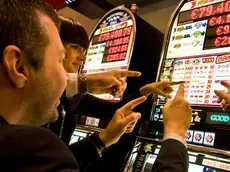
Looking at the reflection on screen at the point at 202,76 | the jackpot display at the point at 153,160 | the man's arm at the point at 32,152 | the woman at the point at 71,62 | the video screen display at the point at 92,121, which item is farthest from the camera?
the video screen display at the point at 92,121

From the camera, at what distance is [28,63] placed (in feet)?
2.61

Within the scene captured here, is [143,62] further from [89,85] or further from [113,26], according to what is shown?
[89,85]

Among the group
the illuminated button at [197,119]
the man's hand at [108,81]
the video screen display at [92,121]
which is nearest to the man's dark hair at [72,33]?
the man's hand at [108,81]

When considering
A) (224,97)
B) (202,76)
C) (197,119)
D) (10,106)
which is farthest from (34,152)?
(202,76)

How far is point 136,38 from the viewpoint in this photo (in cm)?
236

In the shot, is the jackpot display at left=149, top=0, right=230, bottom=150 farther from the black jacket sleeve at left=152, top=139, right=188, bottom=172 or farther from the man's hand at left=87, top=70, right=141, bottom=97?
the black jacket sleeve at left=152, top=139, right=188, bottom=172

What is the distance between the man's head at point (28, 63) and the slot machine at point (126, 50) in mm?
1316

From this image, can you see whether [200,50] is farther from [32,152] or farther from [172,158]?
[32,152]

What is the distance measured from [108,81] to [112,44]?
77 centimetres

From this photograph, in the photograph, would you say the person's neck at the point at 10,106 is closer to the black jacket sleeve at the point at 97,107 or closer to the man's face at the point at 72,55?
the man's face at the point at 72,55

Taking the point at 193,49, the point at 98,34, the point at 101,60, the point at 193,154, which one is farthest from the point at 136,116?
the point at 98,34

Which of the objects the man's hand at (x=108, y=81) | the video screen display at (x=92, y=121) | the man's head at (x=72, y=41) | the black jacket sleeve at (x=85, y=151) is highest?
the man's head at (x=72, y=41)

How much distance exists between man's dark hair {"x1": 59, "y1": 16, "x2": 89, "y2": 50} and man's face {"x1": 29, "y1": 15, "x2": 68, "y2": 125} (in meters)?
0.86

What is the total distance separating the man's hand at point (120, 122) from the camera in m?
1.55
